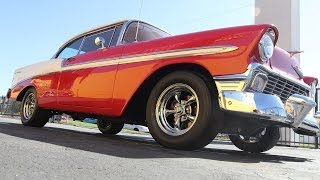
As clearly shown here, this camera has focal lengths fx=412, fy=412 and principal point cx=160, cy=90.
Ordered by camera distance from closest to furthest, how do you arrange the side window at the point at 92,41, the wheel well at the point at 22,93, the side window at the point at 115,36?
the side window at the point at 115,36 → the side window at the point at 92,41 → the wheel well at the point at 22,93

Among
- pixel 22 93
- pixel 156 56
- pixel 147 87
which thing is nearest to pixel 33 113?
pixel 22 93

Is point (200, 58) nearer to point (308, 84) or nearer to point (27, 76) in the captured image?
point (308, 84)

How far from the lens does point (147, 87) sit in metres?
4.90

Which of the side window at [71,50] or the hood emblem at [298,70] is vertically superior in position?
the side window at [71,50]

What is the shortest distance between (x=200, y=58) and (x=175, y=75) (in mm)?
363

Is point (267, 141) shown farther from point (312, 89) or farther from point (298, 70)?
point (298, 70)

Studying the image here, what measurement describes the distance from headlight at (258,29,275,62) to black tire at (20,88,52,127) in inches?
174

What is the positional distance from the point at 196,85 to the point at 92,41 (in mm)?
2901

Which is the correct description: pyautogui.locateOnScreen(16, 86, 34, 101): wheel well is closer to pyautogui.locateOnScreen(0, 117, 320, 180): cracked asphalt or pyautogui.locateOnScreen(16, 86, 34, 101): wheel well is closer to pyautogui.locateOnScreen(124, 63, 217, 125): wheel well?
pyautogui.locateOnScreen(124, 63, 217, 125): wheel well

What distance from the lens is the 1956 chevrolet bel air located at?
13.1 ft

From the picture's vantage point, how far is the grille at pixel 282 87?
432 cm

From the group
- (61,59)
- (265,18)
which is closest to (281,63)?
(61,59)

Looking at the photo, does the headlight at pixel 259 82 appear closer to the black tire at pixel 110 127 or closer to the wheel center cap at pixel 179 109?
the wheel center cap at pixel 179 109

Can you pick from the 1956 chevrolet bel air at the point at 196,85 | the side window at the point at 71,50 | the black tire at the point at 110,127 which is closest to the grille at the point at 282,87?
the 1956 chevrolet bel air at the point at 196,85
